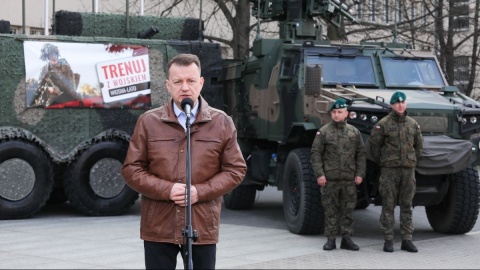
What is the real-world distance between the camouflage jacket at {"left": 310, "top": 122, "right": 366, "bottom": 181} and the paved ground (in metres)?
0.85

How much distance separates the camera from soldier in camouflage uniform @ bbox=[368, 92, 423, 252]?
1077 centimetres

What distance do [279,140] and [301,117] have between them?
841mm

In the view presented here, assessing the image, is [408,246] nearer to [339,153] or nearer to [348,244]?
[348,244]

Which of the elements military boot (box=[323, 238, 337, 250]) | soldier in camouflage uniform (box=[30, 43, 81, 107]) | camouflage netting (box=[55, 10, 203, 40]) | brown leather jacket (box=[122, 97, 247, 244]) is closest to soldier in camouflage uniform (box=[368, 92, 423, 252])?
military boot (box=[323, 238, 337, 250])

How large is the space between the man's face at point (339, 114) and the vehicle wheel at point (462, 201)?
1.79 m

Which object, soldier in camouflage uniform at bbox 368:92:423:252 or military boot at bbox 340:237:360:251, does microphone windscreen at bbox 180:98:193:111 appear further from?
military boot at bbox 340:237:360:251

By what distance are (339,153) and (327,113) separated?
89cm

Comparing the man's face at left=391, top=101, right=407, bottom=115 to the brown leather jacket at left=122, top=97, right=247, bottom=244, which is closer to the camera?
the brown leather jacket at left=122, top=97, right=247, bottom=244

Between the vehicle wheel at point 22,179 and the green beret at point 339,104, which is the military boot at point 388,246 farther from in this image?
the vehicle wheel at point 22,179

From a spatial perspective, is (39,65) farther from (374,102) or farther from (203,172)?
(203,172)

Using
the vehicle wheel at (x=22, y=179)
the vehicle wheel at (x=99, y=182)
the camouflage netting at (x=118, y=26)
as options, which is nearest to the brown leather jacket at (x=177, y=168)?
the vehicle wheel at (x=22, y=179)

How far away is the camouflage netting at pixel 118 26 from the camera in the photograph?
14312mm

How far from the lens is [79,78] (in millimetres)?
13773

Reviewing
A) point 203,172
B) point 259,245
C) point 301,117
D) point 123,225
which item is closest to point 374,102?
point 301,117
